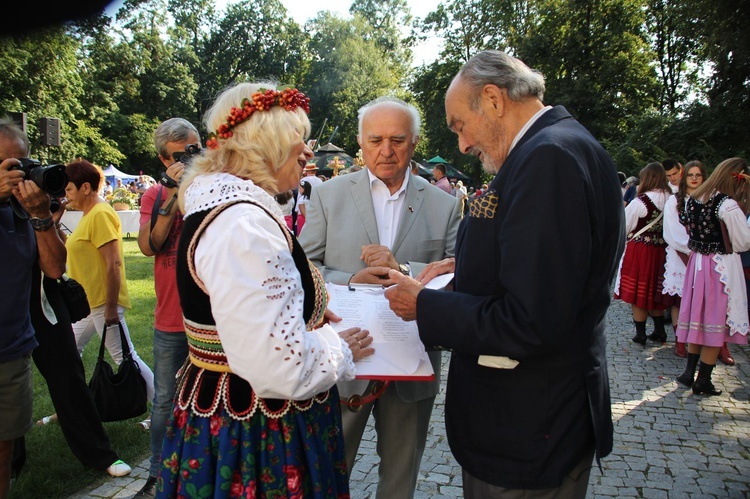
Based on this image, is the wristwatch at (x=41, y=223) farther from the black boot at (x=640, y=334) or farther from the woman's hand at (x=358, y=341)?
the black boot at (x=640, y=334)

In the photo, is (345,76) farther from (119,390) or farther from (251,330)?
(251,330)

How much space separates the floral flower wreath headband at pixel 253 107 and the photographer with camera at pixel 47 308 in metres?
1.37

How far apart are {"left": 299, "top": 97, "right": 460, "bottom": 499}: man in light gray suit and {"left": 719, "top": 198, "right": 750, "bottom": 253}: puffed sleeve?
142 inches

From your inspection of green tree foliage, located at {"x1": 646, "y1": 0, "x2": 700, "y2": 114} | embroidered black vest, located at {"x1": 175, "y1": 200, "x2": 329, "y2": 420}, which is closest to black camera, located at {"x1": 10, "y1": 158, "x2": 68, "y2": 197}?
embroidered black vest, located at {"x1": 175, "y1": 200, "x2": 329, "y2": 420}

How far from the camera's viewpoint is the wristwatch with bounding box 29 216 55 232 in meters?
2.91

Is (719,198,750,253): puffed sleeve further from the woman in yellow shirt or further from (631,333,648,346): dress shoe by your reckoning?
the woman in yellow shirt

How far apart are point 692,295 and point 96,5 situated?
10125mm

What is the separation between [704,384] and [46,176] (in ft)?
18.5

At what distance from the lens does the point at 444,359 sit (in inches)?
249

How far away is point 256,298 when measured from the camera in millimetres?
1522

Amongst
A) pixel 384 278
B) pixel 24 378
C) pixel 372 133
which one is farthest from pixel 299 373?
pixel 24 378

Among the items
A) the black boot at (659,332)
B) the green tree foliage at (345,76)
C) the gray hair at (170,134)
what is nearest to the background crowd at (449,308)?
the gray hair at (170,134)

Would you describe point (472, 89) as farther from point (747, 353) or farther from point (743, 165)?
point (747, 353)

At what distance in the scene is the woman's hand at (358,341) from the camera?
6.53 ft
